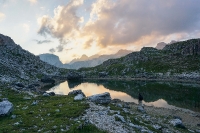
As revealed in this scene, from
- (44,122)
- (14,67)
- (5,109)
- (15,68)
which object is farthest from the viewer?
(14,67)

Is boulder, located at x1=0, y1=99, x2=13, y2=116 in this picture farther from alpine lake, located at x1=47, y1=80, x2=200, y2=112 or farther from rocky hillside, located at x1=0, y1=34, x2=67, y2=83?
rocky hillside, located at x1=0, y1=34, x2=67, y2=83

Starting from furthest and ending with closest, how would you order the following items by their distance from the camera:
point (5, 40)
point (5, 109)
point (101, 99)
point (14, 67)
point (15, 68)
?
point (5, 40) < point (14, 67) < point (15, 68) < point (101, 99) < point (5, 109)

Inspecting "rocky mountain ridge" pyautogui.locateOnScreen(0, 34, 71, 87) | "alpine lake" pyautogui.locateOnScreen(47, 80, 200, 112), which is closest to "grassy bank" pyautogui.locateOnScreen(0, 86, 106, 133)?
"alpine lake" pyautogui.locateOnScreen(47, 80, 200, 112)

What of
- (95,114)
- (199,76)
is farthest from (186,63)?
(95,114)

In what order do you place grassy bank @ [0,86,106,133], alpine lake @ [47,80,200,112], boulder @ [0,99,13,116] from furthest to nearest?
alpine lake @ [47,80,200,112]
boulder @ [0,99,13,116]
grassy bank @ [0,86,106,133]

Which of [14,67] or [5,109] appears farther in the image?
[14,67]

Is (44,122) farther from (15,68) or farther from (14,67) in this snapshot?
→ (14,67)

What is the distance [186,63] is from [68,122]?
165355mm

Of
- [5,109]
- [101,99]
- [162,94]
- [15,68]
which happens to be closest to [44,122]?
[5,109]

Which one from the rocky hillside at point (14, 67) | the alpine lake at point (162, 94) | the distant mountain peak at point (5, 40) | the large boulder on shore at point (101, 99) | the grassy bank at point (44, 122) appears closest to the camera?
the grassy bank at point (44, 122)

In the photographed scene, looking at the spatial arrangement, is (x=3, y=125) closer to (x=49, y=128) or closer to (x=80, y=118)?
(x=49, y=128)

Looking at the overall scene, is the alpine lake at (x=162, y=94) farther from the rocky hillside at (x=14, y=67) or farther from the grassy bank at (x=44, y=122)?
the grassy bank at (x=44, y=122)

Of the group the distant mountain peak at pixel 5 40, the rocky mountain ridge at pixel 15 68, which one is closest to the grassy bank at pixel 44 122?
the rocky mountain ridge at pixel 15 68

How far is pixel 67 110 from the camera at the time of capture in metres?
29.9
